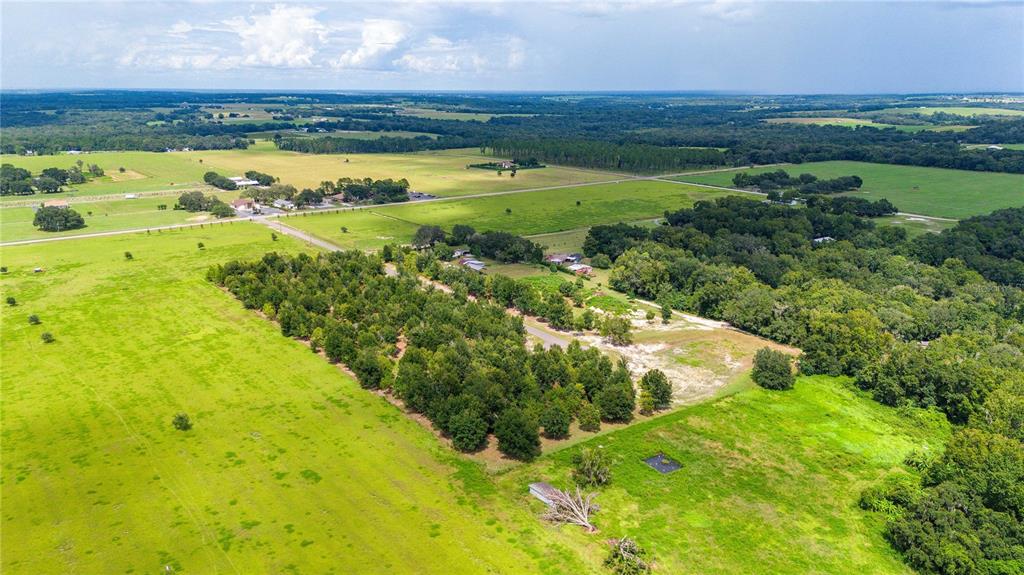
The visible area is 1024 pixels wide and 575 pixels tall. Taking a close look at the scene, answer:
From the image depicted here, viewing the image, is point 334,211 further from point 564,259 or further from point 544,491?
point 544,491

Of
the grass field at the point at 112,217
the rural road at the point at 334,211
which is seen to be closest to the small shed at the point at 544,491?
the rural road at the point at 334,211

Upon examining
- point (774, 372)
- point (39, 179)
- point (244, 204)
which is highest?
point (39, 179)

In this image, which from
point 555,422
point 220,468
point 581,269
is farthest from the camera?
point 581,269

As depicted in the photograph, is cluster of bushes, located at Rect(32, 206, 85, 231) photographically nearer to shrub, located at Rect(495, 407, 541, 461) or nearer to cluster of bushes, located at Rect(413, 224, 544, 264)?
→ cluster of bushes, located at Rect(413, 224, 544, 264)

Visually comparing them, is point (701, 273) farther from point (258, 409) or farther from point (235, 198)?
point (235, 198)

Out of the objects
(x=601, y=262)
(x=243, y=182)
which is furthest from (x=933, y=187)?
(x=243, y=182)

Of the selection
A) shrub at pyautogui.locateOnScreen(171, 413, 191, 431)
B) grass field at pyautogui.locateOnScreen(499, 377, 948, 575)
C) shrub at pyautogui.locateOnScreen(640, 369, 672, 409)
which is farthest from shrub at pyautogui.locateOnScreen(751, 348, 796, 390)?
shrub at pyautogui.locateOnScreen(171, 413, 191, 431)
